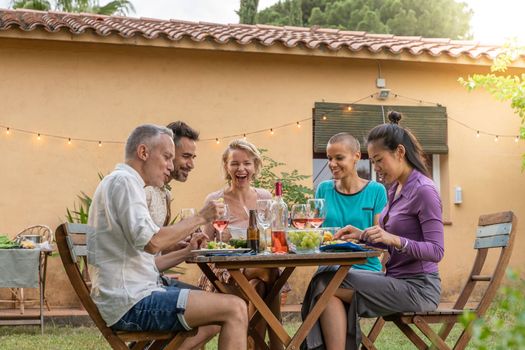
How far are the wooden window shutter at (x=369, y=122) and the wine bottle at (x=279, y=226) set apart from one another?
6.29 m

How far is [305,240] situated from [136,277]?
83 cm

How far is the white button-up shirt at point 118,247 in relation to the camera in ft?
11.6

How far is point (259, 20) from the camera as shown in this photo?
23.7 meters

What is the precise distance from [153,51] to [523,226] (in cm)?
532

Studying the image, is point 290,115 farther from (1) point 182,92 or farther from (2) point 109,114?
(2) point 109,114

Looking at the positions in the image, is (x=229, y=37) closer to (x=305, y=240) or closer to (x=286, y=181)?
(x=286, y=181)

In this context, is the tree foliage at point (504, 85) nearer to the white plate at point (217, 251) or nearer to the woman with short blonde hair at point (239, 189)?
the woman with short blonde hair at point (239, 189)

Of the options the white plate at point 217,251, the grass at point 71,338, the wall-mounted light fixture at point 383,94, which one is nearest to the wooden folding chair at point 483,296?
the white plate at point 217,251

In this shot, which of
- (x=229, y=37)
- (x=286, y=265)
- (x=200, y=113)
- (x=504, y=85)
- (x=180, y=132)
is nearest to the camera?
(x=286, y=265)

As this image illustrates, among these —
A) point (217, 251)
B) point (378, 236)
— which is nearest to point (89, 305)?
point (217, 251)

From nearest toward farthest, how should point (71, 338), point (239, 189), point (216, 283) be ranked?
point (216, 283), point (239, 189), point (71, 338)

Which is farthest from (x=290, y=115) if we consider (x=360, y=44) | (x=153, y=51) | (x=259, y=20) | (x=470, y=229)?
(x=259, y=20)

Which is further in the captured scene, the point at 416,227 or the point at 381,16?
the point at 381,16

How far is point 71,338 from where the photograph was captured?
24.8ft
